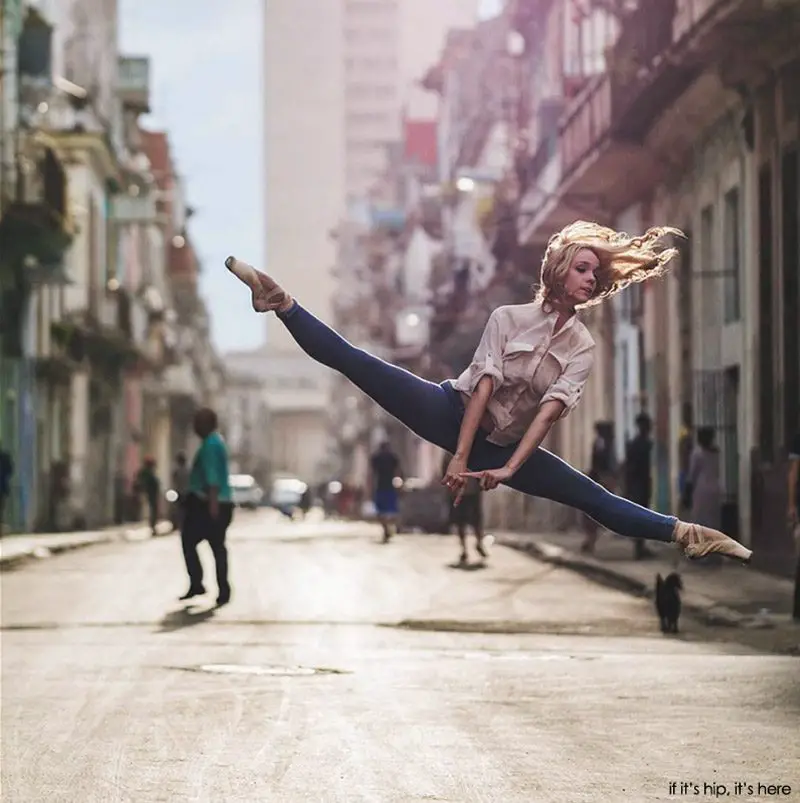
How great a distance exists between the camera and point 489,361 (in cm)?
758

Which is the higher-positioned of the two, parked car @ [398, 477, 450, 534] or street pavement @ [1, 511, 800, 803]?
street pavement @ [1, 511, 800, 803]

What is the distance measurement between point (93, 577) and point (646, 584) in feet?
20.4

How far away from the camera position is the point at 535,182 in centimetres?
4828

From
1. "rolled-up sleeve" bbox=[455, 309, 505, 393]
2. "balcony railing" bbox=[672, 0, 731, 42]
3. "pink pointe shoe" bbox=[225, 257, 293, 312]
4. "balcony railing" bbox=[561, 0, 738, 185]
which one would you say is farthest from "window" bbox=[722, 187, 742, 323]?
"pink pointe shoe" bbox=[225, 257, 293, 312]

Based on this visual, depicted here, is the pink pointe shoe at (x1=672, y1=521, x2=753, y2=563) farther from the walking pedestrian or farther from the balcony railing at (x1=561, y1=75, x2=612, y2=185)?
the balcony railing at (x1=561, y1=75, x2=612, y2=185)

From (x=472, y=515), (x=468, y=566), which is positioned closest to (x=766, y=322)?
(x=468, y=566)

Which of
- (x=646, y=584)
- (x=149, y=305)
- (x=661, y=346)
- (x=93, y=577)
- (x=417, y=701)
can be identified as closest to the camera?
(x=417, y=701)

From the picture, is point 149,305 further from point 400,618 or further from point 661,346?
point 400,618

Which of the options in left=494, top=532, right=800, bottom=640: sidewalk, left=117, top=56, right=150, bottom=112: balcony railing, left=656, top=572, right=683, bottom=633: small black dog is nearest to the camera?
left=656, top=572, right=683, bottom=633: small black dog

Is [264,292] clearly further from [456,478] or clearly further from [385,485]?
[385,485]

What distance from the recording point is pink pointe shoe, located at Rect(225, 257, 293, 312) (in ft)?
24.4

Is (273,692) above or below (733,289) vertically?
below

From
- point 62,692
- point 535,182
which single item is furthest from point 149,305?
point 62,692

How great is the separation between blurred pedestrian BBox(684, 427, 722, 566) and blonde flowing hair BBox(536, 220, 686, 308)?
1701 centimetres
